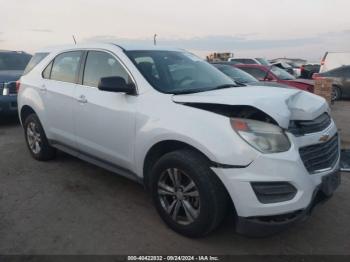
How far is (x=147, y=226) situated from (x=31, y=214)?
1.24 metres

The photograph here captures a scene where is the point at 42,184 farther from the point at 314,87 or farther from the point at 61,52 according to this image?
the point at 314,87

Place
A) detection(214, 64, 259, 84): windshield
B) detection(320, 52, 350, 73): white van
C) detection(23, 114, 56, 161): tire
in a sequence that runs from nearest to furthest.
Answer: detection(23, 114, 56, 161): tire → detection(214, 64, 259, 84): windshield → detection(320, 52, 350, 73): white van

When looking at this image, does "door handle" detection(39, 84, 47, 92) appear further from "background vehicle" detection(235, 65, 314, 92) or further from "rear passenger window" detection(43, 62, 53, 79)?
"background vehicle" detection(235, 65, 314, 92)

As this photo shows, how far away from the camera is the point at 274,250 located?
3047mm

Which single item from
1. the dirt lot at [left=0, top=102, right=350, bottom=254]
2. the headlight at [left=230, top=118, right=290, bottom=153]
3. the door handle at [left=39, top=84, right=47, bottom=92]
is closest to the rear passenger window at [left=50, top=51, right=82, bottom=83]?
the door handle at [left=39, top=84, right=47, bottom=92]

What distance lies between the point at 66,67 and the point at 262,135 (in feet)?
9.53

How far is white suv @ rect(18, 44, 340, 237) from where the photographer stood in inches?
107

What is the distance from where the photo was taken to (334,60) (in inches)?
664

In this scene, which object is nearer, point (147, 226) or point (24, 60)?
point (147, 226)

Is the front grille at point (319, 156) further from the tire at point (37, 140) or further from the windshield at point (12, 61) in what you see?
the windshield at point (12, 61)

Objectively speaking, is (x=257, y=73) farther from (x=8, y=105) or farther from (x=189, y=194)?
(x=189, y=194)

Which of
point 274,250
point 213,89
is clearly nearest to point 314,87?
point 213,89

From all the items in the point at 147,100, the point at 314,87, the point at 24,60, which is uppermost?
the point at 147,100

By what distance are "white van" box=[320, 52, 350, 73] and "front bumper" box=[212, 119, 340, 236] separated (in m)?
15.3
